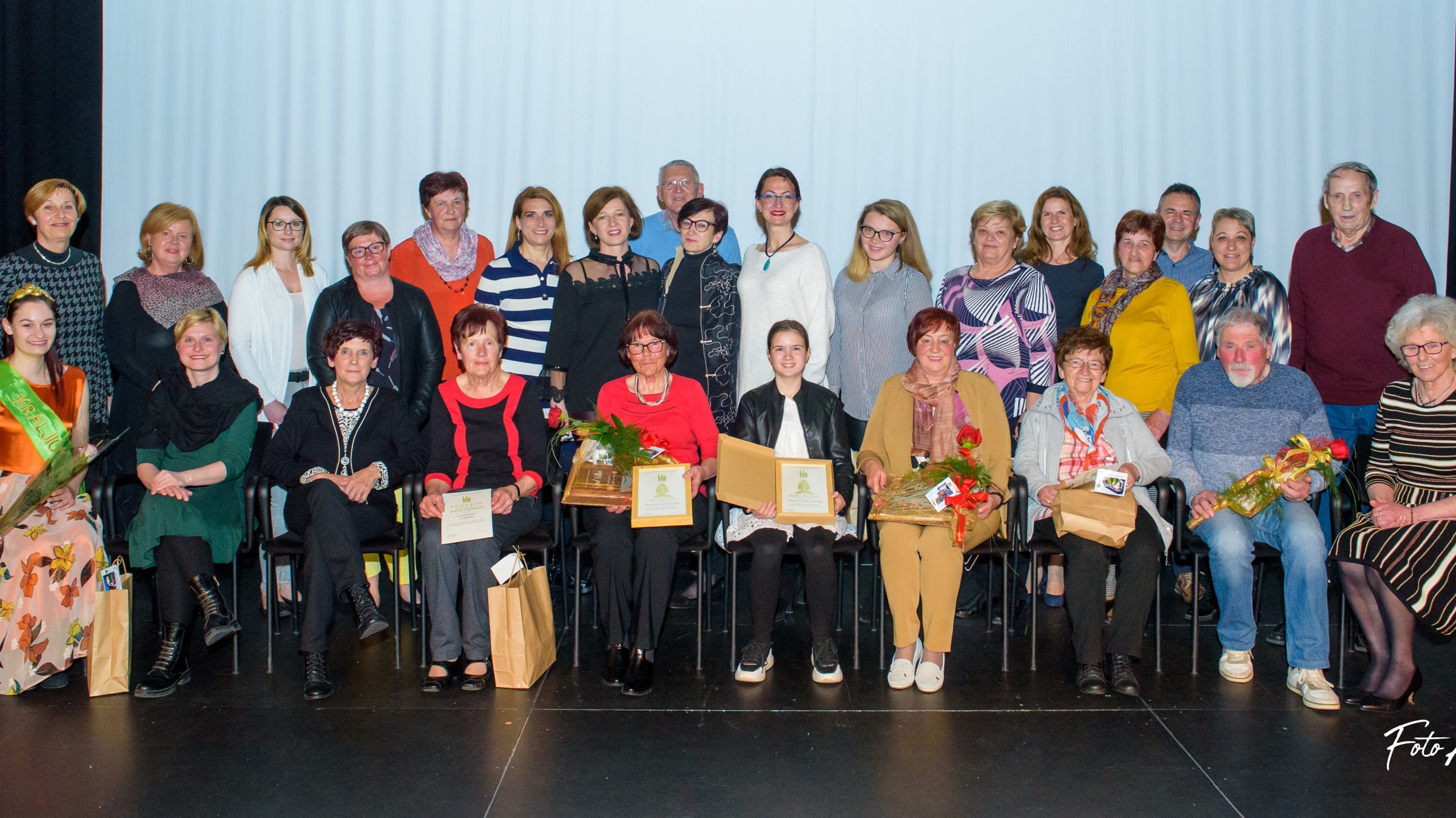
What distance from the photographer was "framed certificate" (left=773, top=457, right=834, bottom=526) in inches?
148

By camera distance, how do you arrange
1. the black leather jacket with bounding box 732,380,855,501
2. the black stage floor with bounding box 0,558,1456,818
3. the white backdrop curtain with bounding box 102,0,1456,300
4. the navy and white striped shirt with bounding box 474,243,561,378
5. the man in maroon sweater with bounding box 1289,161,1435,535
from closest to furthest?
the black stage floor with bounding box 0,558,1456,818 < the black leather jacket with bounding box 732,380,855,501 < the man in maroon sweater with bounding box 1289,161,1435,535 < the navy and white striped shirt with bounding box 474,243,561,378 < the white backdrop curtain with bounding box 102,0,1456,300

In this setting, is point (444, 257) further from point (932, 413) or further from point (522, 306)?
point (932, 413)

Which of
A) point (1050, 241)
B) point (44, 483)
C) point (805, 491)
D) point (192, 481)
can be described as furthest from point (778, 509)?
point (44, 483)

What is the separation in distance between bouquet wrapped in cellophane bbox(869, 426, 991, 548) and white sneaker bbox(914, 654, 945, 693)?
42 centimetres

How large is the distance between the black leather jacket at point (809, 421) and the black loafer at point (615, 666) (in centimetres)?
88

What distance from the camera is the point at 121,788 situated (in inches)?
115

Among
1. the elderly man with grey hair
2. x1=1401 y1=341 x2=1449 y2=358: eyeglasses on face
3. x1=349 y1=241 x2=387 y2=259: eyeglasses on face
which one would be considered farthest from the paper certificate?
x1=1401 y1=341 x2=1449 y2=358: eyeglasses on face

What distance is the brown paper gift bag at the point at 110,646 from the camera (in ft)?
11.8

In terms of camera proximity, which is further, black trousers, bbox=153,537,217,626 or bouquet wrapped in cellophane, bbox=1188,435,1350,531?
black trousers, bbox=153,537,217,626

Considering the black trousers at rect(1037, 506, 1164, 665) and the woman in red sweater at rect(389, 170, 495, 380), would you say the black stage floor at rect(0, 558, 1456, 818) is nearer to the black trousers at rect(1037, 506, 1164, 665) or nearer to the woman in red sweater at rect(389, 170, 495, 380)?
the black trousers at rect(1037, 506, 1164, 665)

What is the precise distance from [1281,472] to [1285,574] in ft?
1.20

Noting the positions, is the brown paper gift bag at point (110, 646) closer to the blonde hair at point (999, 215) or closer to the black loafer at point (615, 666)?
the black loafer at point (615, 666)

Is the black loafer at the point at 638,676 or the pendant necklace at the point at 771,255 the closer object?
the black loafer at the point at 638,676

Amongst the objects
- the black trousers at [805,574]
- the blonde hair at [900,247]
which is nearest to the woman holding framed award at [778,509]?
the black trousers at [805,574]
